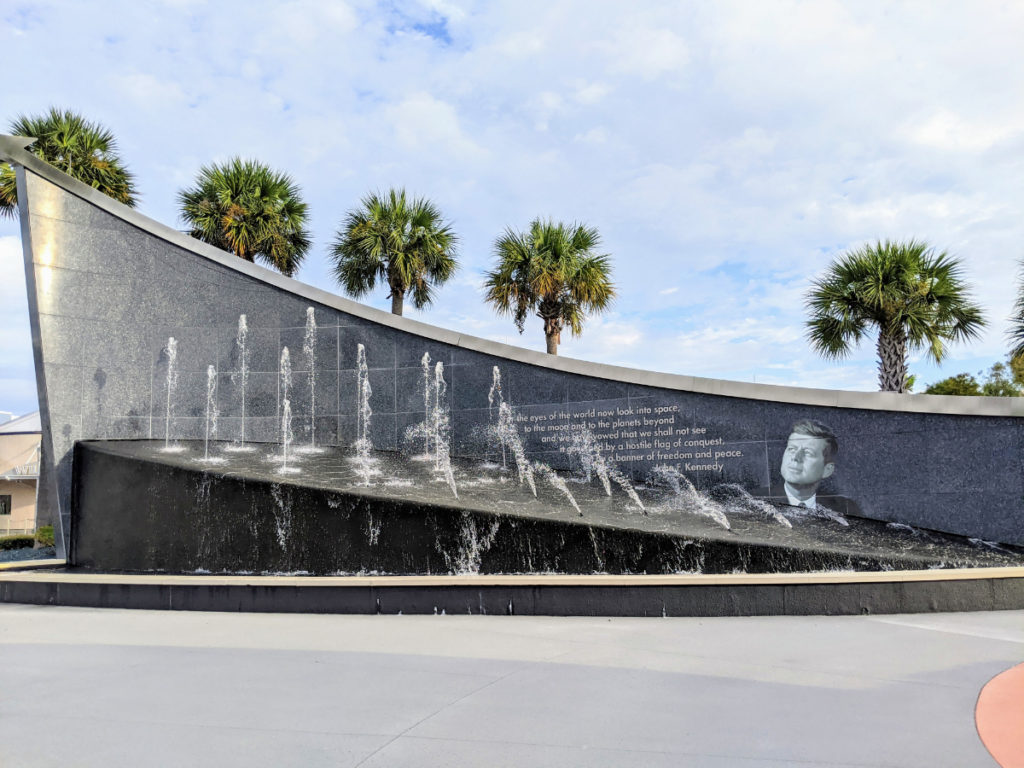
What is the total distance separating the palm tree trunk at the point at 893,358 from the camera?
15.3m

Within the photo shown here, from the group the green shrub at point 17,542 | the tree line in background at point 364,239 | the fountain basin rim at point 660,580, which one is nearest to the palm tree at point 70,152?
the tree line in background at point 364,239

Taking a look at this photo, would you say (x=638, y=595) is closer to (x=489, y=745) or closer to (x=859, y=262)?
(x=489, y=745)

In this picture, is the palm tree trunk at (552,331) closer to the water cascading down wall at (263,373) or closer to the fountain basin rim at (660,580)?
the water cascading down wall at (263,373)

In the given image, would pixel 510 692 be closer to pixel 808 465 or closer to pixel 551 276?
pixel 808 465

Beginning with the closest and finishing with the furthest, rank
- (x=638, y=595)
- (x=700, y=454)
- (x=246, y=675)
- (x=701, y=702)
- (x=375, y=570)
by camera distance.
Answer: (x=701, y=702) → (x=246, y=675) → (x=638, y=595) → (x=375, y=570) → (x=700, y=454)

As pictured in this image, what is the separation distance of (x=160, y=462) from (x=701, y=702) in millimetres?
9416

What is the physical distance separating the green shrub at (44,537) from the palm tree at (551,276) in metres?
11.7

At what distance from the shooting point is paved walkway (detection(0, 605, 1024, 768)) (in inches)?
139

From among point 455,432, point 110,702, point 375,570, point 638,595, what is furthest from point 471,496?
point 110,702

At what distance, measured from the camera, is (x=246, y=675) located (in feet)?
16.7

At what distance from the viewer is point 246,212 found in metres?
20.5

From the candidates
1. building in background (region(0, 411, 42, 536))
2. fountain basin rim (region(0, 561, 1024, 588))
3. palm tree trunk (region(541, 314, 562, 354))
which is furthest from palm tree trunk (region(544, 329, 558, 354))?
building in background (region(0, 411, 42, 536))

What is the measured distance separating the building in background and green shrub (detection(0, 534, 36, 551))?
1230 cm

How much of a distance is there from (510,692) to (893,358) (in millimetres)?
13620
